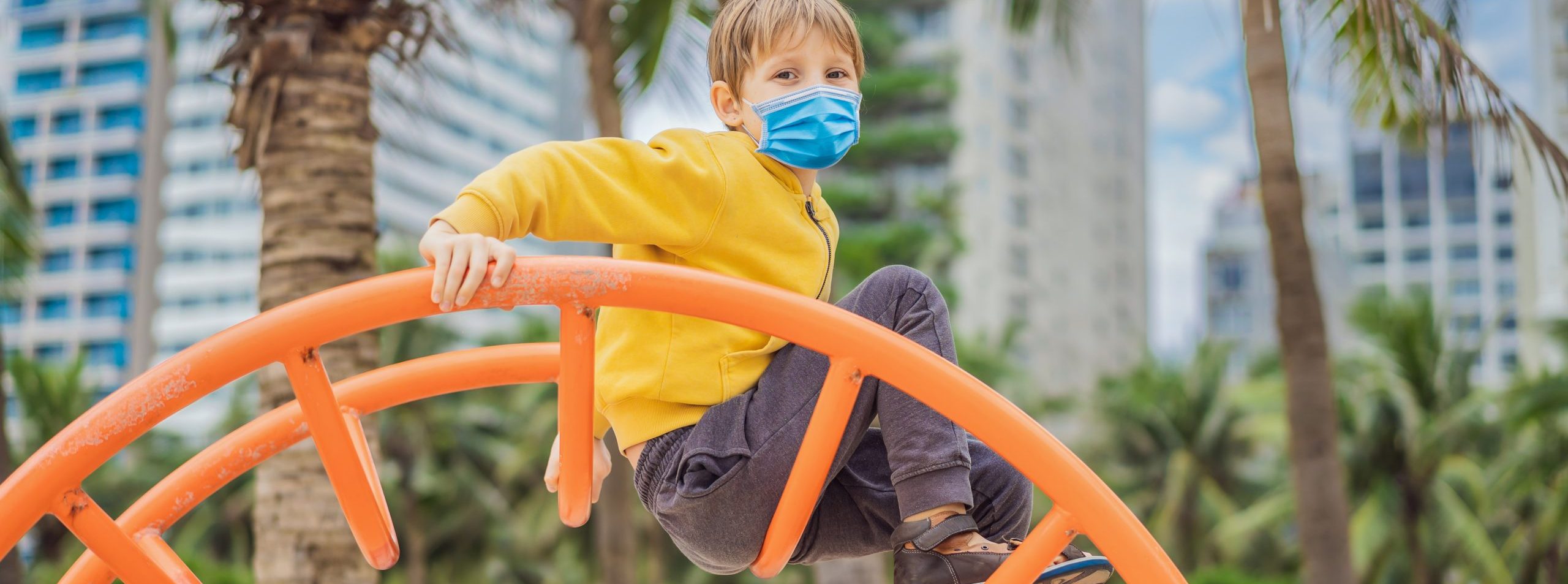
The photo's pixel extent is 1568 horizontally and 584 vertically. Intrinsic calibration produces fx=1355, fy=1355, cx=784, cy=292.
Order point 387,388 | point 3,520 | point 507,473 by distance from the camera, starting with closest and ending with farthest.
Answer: point 3,520, point 387,388, point 507,473

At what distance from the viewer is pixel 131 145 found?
245 ft

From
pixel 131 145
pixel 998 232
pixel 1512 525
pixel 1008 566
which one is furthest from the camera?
pixel 131 145

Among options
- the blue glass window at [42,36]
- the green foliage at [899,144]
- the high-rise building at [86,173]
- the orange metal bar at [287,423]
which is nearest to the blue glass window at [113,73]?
the high-rise building at [86,173]

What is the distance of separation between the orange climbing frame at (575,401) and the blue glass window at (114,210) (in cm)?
8079

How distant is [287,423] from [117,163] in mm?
81527

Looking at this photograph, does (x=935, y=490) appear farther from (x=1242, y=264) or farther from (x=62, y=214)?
(x=62, y=214)

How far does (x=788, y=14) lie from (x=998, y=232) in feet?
158

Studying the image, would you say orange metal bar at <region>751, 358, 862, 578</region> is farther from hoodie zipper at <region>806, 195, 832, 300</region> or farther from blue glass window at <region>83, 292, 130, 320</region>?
blue glass window at <region>83, 292, 130, 320</region>

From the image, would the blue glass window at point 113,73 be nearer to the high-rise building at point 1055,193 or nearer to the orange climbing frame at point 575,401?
the high-rise building at point 1055,193

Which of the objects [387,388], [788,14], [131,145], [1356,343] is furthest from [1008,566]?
[131,145]

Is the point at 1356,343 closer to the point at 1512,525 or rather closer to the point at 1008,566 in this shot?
the point at 1512,525

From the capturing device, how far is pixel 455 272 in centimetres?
172

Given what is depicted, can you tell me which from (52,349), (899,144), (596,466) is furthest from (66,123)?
(596,466)

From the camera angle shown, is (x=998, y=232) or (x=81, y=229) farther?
(x=81, y=229)
